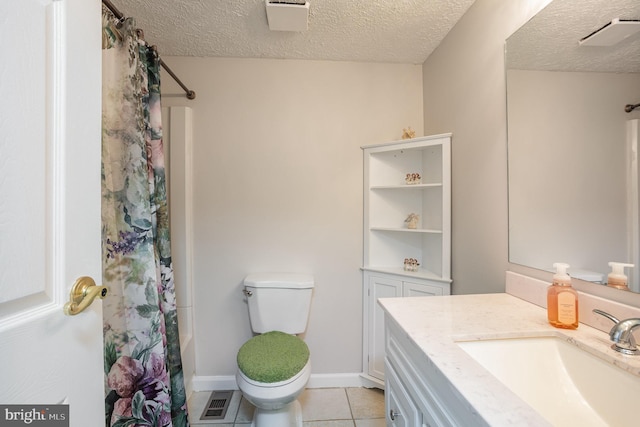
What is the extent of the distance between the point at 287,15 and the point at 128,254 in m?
1.38

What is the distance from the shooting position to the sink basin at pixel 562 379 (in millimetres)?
606

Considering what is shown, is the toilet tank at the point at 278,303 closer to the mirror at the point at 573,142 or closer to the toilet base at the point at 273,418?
the toilet base at the point at 273,418

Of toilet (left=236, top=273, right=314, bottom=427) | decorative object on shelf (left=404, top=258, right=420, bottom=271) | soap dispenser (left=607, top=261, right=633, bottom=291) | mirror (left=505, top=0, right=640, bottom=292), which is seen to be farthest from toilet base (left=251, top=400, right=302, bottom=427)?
soap dispenser (left=607, top=261, right=633, bottom=291)

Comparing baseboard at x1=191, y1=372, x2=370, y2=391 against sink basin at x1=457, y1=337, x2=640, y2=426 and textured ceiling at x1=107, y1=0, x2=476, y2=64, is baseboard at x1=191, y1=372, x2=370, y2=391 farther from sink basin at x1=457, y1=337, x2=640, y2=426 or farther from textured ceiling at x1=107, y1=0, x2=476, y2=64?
textured ceiling at x1=107, y1=0, x2=476, y2=64

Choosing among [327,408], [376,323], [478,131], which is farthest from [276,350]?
[478,131]

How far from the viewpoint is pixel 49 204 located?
0.49 meters

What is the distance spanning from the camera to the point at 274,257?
1.84 metres

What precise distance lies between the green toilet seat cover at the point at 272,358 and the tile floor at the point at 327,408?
1.63 ft

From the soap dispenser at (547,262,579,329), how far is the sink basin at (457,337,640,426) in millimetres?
60

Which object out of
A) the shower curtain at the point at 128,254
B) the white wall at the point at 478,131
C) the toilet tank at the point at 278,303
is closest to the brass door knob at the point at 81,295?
the shower curtain at the point at 128,254

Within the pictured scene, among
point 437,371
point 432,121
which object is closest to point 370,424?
point 437,371

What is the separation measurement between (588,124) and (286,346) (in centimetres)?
156

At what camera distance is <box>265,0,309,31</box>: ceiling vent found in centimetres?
131

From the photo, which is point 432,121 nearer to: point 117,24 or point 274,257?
point 274,257
